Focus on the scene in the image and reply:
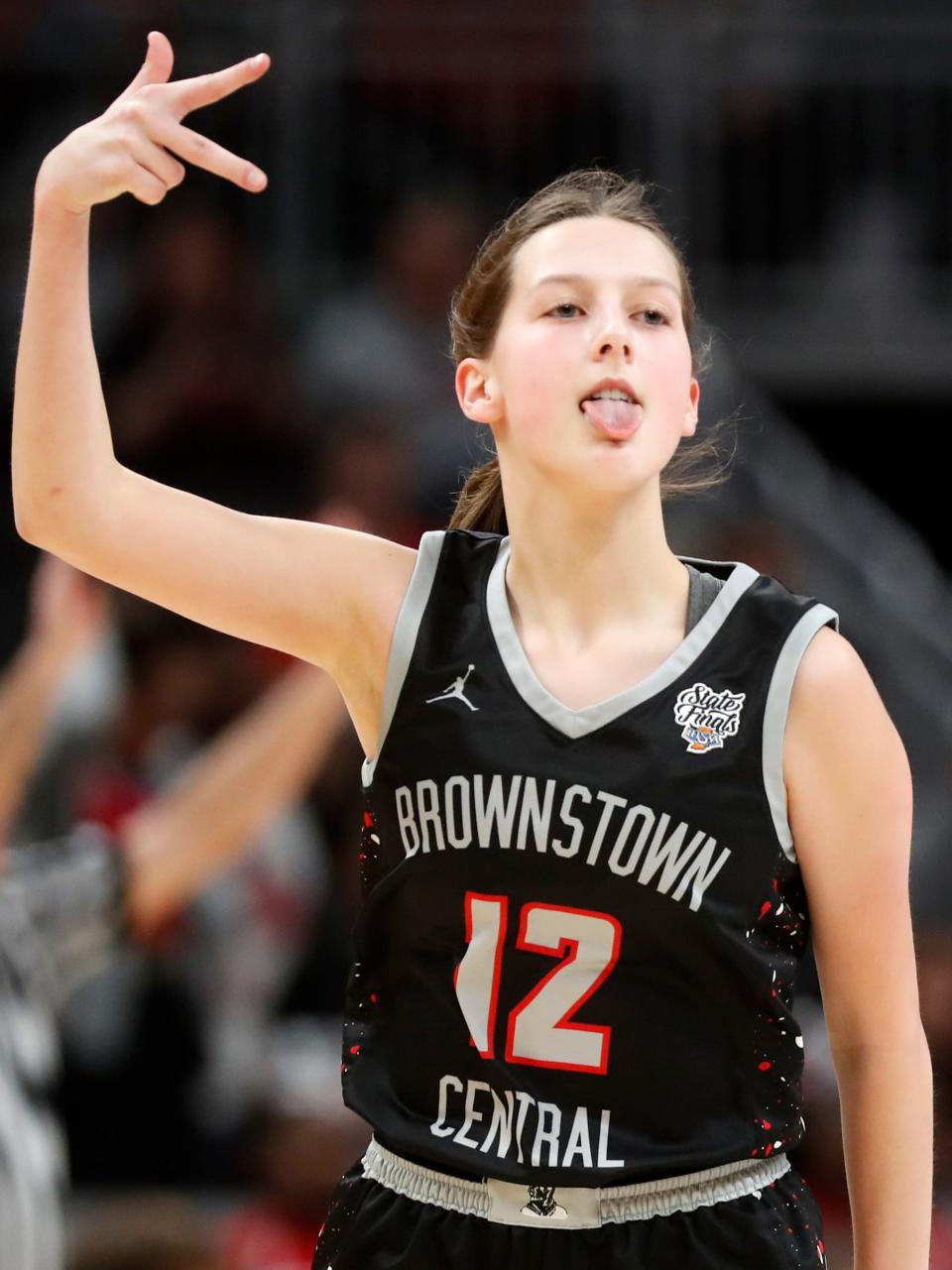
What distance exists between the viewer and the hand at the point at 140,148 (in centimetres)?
206

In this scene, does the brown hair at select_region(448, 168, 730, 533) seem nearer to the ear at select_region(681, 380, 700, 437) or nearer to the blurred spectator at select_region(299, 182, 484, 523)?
the ear at select_region(681, 380, 700, 437)

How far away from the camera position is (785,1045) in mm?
2285

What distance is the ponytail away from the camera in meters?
2.72

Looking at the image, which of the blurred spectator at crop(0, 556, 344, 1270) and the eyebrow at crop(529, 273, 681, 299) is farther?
the blurred spectator at crop(0, 556, 344, 1270)

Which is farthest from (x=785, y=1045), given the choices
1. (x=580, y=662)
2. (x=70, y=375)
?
(x=70, y=375)

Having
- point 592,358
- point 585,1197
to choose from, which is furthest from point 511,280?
point 585,1197

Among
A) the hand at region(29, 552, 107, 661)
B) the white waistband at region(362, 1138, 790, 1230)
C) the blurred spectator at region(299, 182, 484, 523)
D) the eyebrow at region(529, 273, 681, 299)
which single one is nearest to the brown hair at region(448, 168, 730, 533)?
the eyebrow at region(529, 273, 681, 299)

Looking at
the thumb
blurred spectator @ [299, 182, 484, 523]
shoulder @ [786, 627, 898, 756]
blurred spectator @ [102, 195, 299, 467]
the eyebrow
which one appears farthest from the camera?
blurred spectator @ [299, 182, 484, 523]

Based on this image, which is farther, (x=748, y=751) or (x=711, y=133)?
(x=711, y=133)

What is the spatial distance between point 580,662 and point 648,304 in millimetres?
452

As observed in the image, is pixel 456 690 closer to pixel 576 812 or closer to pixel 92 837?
pixel 576 812

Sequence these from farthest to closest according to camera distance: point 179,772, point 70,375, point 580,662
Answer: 1. point 179,772
2. point 580,662
3. point 70,375

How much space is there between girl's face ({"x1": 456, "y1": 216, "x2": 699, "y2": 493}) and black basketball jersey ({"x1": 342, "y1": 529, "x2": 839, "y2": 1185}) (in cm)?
26

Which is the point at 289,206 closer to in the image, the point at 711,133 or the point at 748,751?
the point at 711,133
